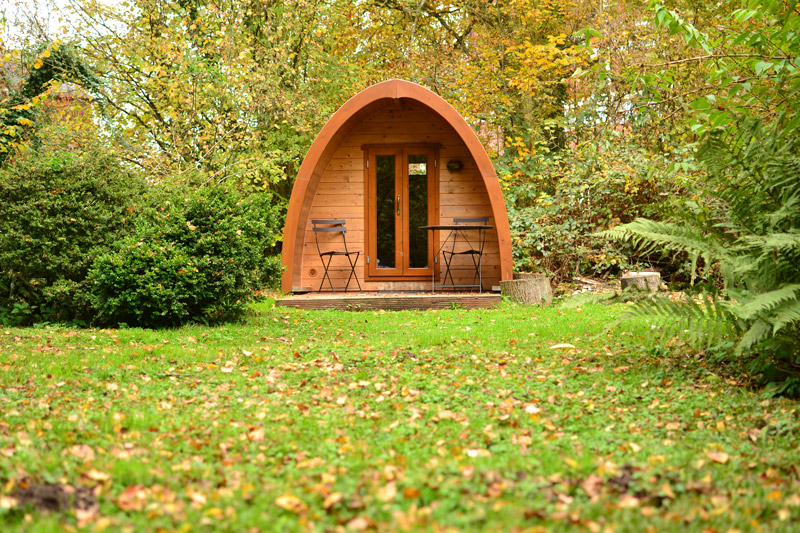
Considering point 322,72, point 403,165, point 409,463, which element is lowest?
point 409,463

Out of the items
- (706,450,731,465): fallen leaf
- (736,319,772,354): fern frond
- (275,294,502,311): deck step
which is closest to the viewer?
(706,450,731,465): fallen leaf

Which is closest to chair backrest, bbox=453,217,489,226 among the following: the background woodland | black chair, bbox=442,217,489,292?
black chair, bbox=442,217,489,292

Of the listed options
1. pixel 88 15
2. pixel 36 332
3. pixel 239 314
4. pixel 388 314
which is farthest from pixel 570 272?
pixel 88 15

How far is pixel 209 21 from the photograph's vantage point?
14.4m

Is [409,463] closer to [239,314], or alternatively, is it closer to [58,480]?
→ [58,480]

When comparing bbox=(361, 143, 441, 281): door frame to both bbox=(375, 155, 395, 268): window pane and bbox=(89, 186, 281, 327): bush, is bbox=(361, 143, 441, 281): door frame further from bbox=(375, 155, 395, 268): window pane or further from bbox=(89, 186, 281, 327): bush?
bbox=(89, 186, 281, 327): bush

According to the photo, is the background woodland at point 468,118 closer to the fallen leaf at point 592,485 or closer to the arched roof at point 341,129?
the arched roof at point 341,129

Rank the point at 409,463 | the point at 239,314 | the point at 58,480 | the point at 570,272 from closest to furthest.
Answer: the point at 58,480
the point at 409,463
the point at 239,314
the point at 570,272

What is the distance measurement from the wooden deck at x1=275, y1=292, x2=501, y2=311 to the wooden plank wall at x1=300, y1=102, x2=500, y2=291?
5.32 ft

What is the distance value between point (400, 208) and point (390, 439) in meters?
8.60

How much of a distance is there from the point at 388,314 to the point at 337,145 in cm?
369

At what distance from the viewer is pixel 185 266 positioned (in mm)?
7910

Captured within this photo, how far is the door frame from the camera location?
39.5ft

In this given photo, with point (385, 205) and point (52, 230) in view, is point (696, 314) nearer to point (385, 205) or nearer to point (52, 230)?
point (52, 230)
